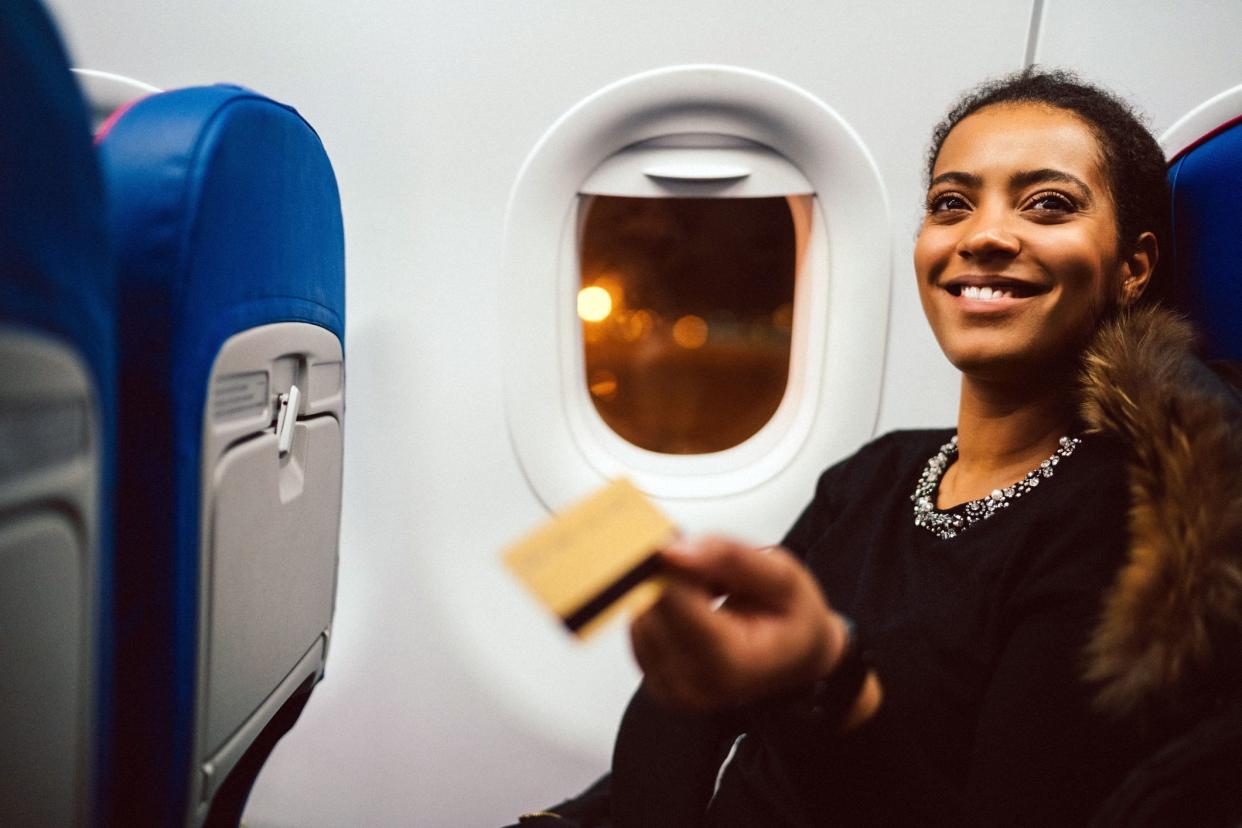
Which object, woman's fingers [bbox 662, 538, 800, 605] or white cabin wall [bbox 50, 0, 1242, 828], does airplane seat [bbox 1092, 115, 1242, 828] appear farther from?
white cabin wall [bbox 50, 0, 1242, 828]

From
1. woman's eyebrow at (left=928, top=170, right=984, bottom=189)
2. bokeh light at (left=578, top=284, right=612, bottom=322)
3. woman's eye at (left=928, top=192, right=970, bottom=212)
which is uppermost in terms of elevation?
woman's eyebrow at (left=928, top=170, right=984, bottom=189)

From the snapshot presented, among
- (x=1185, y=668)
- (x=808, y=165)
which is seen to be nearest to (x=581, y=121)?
(x=808, y=165)

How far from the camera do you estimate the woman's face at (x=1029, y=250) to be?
0.88m

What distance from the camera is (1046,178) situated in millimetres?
902

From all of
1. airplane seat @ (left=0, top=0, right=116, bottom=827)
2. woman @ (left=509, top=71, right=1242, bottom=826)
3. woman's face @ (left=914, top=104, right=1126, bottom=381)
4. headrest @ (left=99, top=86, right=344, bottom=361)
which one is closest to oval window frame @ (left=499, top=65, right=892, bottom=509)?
woman @ (left=509, top=71, right=1242, bottom=826)

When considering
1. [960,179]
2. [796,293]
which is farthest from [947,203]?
[796,293]

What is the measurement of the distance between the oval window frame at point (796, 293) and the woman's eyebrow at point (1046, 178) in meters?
0.49

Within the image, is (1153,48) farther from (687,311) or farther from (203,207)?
(203,207)

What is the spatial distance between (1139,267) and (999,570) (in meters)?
0.42

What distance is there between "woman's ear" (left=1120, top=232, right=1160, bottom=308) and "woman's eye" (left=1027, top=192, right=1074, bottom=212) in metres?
0.10

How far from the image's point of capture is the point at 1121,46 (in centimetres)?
134

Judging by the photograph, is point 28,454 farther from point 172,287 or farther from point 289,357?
point 289,357

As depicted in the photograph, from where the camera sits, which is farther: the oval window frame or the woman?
the oval window frame

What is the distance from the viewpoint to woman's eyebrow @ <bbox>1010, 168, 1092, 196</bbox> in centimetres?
90
